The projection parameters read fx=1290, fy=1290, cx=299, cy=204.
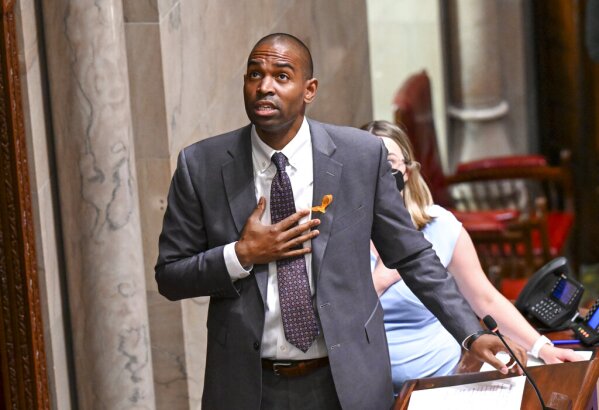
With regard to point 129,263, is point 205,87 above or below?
above

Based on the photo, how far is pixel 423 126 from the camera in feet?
23.3

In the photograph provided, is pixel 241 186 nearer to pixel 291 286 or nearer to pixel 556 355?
pixel 291 286

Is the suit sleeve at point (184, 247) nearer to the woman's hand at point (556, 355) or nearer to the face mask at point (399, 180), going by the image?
the face mask at point (399, 180)

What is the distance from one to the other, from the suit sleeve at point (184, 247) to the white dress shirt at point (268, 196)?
10 cm

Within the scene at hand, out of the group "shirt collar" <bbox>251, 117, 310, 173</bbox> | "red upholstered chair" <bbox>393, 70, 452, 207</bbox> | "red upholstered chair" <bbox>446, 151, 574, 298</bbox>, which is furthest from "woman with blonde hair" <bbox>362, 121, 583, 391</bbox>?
"red upholstered chair" <bbox>393, 70, 452, 207</bbox>

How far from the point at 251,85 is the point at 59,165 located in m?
1.32

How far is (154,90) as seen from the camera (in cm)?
456

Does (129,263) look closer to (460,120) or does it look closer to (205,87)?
(205,87)

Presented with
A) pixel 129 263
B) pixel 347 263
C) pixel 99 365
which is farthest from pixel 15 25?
pixel 347 263

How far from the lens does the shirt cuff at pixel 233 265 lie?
3.36 metres

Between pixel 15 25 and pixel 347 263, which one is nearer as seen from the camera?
pixel 347 263

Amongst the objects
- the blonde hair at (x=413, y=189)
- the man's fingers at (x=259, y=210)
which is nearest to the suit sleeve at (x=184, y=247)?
the man's fingers at (x=259, y=210)

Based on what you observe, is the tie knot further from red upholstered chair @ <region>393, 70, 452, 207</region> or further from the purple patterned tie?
red upholstered chair @ <region>393, 70, 452, 207</region>

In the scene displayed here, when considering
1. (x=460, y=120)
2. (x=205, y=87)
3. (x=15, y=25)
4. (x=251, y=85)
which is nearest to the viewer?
(x=251, y=85)
